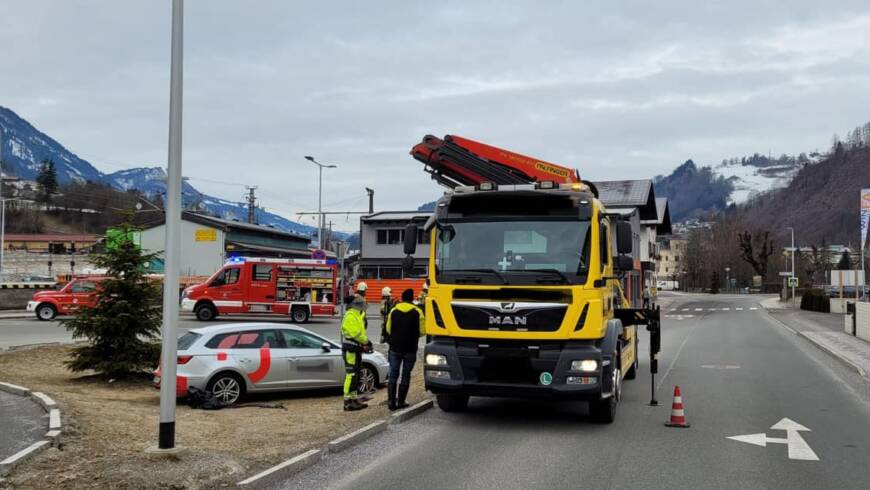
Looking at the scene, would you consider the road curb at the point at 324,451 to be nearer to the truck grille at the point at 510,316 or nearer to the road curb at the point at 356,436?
the road curb at the point at 356,436

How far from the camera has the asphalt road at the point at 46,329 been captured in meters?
22.9

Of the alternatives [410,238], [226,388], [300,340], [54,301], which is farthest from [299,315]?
[410,238]

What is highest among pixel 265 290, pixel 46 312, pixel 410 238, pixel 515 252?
pixel 410 238

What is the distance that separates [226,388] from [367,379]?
2.85m

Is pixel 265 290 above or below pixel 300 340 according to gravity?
above

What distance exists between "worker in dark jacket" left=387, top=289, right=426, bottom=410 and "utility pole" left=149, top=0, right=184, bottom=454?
174 inches

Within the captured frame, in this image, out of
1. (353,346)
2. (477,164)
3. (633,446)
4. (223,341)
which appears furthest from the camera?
(477,164)

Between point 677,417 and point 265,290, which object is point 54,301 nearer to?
point 265,290

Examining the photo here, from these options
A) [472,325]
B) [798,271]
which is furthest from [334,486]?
[798,271]

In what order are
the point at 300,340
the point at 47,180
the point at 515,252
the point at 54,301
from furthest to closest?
the point at 47,180 → the point at 54,301 → the point at 300,340 → the point at 515,252

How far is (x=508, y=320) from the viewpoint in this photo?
31.9ft

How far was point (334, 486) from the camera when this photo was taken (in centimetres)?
701

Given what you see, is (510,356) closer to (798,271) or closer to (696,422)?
(696,422)

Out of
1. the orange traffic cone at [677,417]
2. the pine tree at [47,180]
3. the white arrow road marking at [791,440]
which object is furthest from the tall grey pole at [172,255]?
the pine tree at [47,180]
